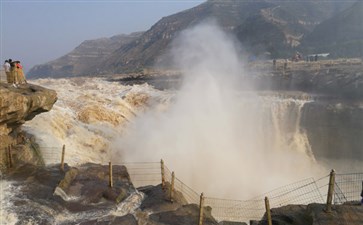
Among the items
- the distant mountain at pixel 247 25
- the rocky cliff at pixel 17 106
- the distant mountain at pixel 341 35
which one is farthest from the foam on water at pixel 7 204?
the distant mountain at pixel 247 25

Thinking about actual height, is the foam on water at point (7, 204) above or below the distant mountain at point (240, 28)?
below

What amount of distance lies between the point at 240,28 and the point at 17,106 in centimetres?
10152

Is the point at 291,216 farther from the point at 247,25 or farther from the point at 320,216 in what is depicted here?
the point at 247,25

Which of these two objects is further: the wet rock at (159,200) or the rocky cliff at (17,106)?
the rocky cliff at (17,106)

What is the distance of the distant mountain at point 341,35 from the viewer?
64.6m

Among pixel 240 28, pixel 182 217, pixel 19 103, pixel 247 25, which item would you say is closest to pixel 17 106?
pixel 19 103

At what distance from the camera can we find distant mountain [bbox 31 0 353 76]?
97688mm

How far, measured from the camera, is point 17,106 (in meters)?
14.6

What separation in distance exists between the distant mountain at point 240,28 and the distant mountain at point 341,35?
213 inches

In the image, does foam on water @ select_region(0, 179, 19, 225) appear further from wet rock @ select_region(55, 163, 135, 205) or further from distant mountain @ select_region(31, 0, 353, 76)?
distant mountain @ select_region(31, 0, 353, 76)

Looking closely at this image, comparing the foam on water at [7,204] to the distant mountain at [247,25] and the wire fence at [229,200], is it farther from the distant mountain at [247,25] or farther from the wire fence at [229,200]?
the distant mountain at [247,25]

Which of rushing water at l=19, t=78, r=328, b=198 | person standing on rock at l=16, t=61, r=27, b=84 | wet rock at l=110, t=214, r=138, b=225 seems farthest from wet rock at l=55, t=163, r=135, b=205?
person standing on rock at l=16, t=61, r=27, b=84

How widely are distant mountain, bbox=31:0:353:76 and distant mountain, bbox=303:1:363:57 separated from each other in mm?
5410

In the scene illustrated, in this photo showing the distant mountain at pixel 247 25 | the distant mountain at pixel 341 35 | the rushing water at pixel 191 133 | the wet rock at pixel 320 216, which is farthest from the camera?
the distant mountain at pixel 247 25
